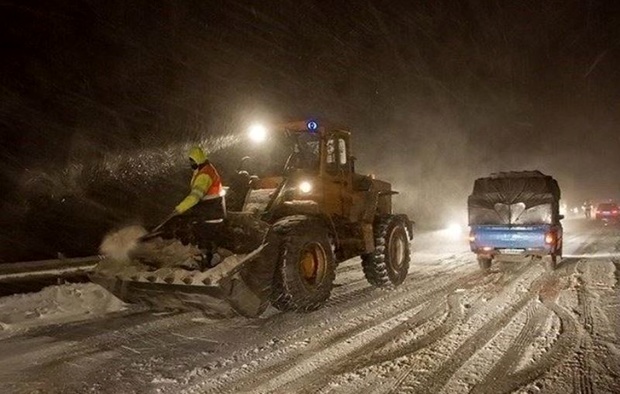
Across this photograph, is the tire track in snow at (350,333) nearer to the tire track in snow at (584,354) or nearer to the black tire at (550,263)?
the black tire at (550,263)

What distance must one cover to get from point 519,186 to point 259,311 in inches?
311

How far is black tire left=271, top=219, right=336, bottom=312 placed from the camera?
21.3 feet

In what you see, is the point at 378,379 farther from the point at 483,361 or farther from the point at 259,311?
the point at 259,311

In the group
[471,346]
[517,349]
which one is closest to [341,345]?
[471,346]

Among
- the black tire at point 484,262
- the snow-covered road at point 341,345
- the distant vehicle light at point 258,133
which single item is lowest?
the snow-covered road at point 341,345

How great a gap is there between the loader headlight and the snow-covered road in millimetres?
1793

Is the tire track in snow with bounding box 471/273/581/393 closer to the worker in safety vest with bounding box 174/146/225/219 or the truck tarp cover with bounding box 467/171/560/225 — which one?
the worker in safety vest with bounding box 174/146/225/219

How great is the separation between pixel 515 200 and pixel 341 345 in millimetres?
7499

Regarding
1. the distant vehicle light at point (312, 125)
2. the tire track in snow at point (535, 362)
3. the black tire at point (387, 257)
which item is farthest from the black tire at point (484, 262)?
the distant vehicle light at point (312, 125)

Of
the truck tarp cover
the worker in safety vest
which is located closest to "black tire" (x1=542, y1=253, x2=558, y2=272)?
the truck tarp cover

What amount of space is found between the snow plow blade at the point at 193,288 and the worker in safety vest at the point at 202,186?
0.92m

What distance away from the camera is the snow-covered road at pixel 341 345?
174 inches

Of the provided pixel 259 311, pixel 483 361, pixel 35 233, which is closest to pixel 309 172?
pixel 259 311

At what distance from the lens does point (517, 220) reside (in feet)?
36.8
